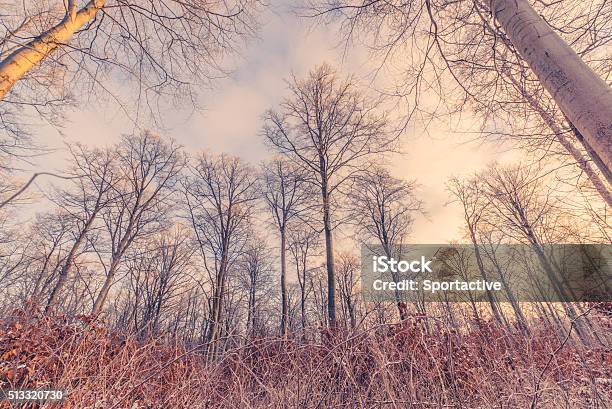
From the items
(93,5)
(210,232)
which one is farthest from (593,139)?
(210,232)

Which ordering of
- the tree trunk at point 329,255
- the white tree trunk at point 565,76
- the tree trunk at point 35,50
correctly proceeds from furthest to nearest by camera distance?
the tree trunk at point 329,255 → the tree trunk at point 35,50 → the white tree trunk at point 565,76

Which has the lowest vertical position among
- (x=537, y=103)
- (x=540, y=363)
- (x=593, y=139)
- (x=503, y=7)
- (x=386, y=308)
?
(x=540, y=363)

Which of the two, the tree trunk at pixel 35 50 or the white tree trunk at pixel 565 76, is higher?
the tree trunk at pixel 35 50

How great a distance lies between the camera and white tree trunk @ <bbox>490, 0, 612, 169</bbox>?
132cm

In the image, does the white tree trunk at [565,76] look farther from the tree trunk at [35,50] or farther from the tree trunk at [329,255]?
the tree trunk at [329,255]

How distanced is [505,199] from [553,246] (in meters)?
3.44

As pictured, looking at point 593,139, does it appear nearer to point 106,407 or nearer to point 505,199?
point 106,407

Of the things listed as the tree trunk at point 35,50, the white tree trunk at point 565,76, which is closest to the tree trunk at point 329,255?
the tree trunk at point 35,50

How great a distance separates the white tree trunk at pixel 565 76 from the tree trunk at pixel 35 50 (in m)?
4.51

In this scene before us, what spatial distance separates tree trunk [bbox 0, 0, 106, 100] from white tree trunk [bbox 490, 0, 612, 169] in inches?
178

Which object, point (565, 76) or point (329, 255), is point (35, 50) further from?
point (329, 255)

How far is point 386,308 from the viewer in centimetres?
254

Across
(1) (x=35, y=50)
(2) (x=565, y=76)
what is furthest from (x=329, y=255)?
(1) (x=35, y=50)

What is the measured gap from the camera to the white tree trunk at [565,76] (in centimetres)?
132
